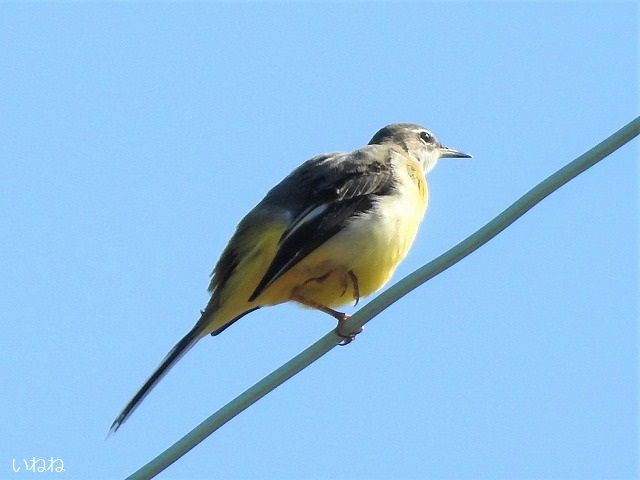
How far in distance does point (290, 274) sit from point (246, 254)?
42 centimetres

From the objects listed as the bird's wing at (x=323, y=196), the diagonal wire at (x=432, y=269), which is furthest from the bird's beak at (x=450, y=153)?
the diagonal wire at (x=432, y=269)

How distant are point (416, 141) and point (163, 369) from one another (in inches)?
173

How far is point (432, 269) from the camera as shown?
6.29 m

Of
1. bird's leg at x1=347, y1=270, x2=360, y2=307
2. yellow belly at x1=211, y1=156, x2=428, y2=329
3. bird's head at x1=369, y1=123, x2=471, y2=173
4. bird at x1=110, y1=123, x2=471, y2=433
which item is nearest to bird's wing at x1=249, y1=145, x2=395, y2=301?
bird at x1=110, y1=123, x2=471, y2=433

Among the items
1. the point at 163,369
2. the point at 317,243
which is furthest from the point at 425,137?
the point at 163,369

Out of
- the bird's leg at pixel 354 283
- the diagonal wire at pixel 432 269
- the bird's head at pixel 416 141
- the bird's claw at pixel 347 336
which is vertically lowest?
the diagonal wire at pixel 432 269

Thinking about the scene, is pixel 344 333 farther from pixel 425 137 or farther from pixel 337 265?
pixel 425 137

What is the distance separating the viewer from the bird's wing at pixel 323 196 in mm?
8875

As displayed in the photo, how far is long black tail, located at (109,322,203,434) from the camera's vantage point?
855cm

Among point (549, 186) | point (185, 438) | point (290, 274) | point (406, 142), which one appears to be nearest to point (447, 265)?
point (549, 186)

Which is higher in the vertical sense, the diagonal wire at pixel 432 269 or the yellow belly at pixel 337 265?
the yellow belly at pixel 337 265

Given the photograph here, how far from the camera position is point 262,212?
9680 mm

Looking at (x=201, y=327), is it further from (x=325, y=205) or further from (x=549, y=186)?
(x=549, y=186)

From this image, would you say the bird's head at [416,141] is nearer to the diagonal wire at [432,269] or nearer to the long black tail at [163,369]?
the long black tail at [163,369]
